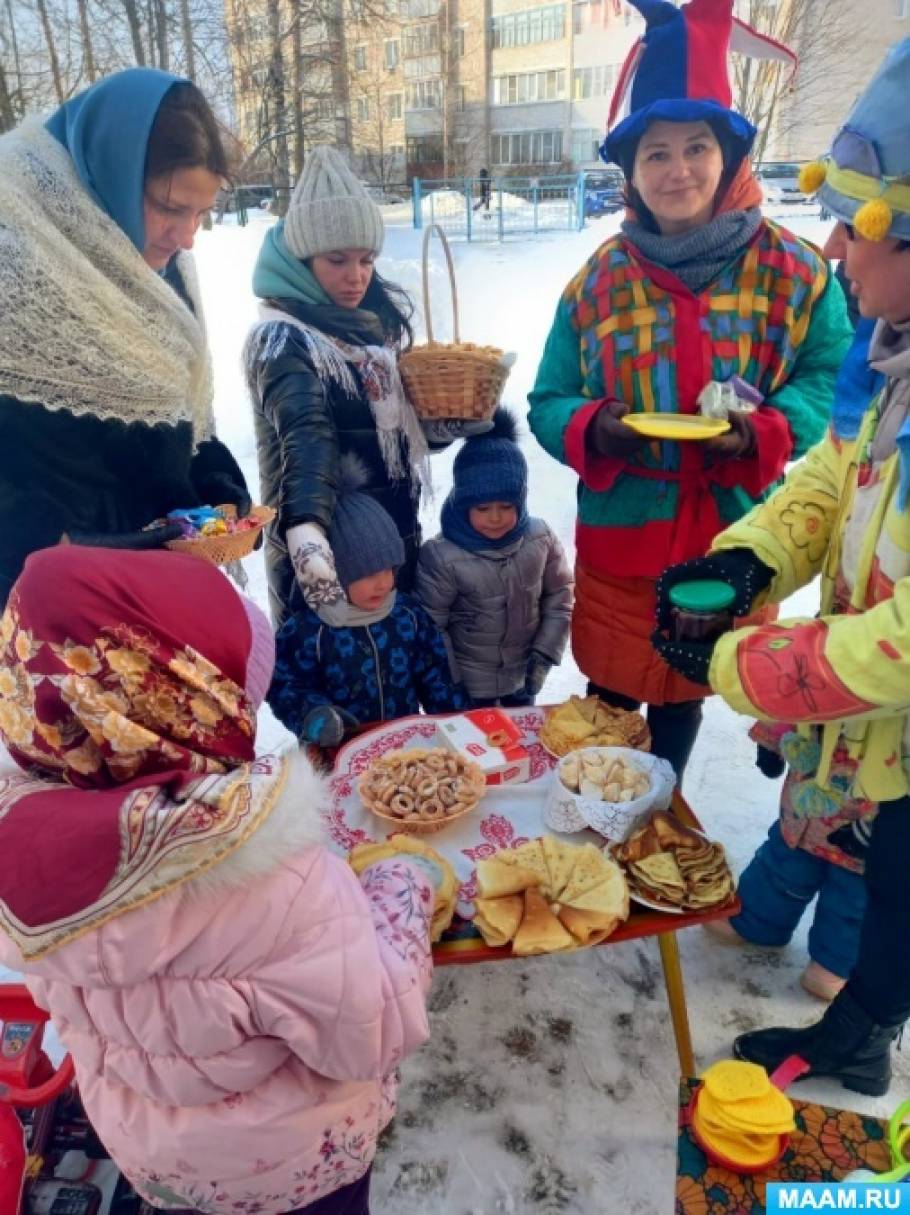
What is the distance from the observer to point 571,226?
1666 cm

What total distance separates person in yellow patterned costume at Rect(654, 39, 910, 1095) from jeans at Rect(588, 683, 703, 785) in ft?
2.61

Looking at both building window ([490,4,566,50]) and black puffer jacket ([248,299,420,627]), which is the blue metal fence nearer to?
black puffer jacket ([248,299,420,627])

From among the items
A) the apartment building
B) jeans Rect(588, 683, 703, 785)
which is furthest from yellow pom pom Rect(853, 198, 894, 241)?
the apartment building

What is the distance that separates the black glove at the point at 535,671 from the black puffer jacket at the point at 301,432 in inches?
34.0

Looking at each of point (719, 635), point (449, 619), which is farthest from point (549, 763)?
point (449, 619)

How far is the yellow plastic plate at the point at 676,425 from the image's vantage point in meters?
2.01

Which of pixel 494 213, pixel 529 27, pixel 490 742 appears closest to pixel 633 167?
pixel 490 742

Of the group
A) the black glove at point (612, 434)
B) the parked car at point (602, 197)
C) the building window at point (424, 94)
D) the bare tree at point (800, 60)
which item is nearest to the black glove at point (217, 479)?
the black glove at point (612, 434)

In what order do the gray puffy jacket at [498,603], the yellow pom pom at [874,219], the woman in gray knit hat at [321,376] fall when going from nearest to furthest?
the yellow pom pom at [874,219] < the woman in gray knit hat at [321,376] < the gray puffy jacket at [498,603]

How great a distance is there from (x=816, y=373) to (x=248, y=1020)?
2.18 metres

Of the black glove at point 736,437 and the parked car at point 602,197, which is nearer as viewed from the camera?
the black glove at point 736,437

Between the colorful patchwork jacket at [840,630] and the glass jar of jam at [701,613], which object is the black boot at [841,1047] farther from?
the glass jar of jam at [701,613]

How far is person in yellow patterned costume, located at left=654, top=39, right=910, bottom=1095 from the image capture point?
130 centimetres

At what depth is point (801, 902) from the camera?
7.58ft
